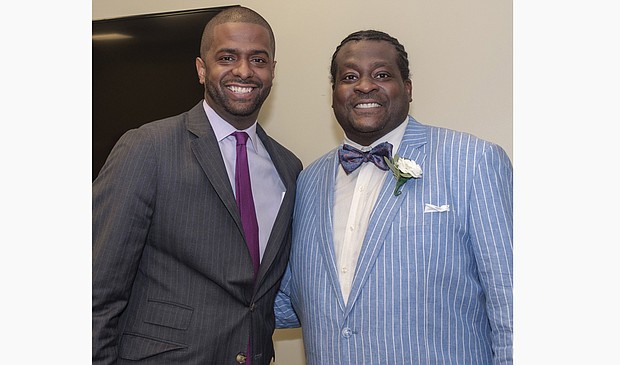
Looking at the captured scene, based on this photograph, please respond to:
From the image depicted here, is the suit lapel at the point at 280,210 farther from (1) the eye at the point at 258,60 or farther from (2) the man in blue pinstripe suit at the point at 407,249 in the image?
(1) the eye at the point at 258,60

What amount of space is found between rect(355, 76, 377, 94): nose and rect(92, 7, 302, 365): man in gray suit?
385 mm

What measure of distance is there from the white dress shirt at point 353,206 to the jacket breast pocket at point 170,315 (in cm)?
48

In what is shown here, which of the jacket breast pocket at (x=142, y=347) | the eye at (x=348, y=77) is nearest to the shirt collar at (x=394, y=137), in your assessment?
the eye at (x=348, y=77)

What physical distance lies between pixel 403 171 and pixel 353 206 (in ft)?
0.72

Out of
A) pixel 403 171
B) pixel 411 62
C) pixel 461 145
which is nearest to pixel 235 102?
pixel 403 171

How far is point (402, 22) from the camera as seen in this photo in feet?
11.7

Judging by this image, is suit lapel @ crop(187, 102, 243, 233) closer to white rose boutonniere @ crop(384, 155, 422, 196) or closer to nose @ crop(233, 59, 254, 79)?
nose @ crop(233, 59, 254, 79)

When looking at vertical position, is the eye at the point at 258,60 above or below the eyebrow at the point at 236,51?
below

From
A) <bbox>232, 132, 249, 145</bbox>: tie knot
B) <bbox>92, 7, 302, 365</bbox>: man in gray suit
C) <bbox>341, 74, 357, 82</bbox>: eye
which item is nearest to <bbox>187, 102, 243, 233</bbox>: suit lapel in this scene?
<bbox>92, 7, 302, 365</bbox>: man in gray suit

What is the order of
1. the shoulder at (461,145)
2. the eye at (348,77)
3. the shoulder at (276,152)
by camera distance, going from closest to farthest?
the shoulder at (461,145), the eye at (348,77), the shoulder at (276,152)

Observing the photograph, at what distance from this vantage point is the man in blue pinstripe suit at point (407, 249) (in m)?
1.99
